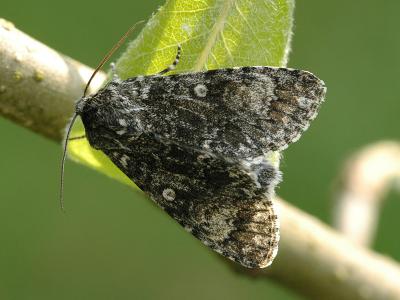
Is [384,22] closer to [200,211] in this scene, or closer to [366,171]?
[366,171]

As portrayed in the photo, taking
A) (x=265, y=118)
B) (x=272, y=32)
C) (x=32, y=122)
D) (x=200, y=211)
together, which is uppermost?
(x=272, y=32)

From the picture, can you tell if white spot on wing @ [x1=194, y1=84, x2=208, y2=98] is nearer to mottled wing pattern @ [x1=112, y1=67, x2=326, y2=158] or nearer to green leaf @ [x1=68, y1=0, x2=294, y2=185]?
mottled wing pattern @ [x1=112, y1=67, x2=326, y2=158]

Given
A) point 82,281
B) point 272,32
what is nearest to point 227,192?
point 272,32

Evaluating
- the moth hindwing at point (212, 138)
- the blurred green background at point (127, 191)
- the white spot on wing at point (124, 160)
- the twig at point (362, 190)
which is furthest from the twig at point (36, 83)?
the blurred green background at point (127, 191)

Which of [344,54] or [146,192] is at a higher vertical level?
[146,192]

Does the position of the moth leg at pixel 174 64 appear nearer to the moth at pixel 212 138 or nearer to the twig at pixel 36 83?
the moth at pixel 212 138

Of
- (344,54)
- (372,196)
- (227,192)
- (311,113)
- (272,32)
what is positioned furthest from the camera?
(344,54)

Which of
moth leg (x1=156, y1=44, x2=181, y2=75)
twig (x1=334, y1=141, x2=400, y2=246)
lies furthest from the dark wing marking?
twig (x1=334, y1=141, x2=400, y2=246)
